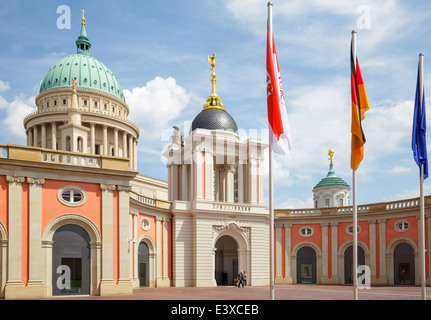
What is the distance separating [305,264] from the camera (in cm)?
5350

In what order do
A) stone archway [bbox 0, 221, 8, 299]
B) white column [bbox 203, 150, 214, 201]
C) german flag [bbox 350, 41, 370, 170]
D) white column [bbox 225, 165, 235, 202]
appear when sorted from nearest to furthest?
1. german flag [bbox 350, 41, 370, 170]
2. stone archway [bbox 0, 221, 8, 299]
3. white column [bbox 203, 150, 214, 201]
4. white column [bbox 225, 165, 235, 202]

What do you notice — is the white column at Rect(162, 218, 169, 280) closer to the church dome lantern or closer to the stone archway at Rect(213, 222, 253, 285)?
the stone archway at Rect(213, 222, 253, 285)

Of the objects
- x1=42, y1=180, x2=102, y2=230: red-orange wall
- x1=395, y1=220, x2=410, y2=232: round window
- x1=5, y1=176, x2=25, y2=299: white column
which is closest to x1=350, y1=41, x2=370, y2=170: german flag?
x1=42, y1=180, x2=102, y2=230: red-orange wall

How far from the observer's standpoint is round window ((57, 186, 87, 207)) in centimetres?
2938

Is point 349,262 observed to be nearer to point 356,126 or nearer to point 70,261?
point 70,261

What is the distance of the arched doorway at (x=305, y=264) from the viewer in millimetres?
53250

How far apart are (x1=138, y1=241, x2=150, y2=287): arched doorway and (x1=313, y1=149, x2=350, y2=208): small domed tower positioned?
39.8 meters

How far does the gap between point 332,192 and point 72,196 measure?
175 feet

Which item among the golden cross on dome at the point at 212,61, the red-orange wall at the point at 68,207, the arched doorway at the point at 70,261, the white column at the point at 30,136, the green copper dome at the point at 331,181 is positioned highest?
the golden cross on dome at the point at 212,61

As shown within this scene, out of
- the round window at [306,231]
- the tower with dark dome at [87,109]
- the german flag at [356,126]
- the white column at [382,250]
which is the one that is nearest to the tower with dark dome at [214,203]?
the round window at [306,231]

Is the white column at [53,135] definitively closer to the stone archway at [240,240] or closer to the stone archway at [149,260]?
the stone archway at [240,240]

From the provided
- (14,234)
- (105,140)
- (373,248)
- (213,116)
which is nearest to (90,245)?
(14,234)
